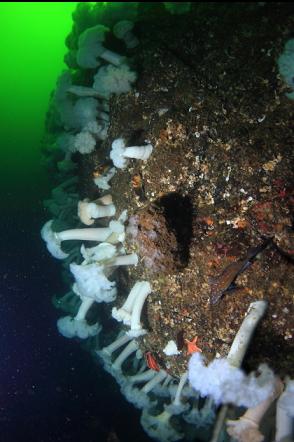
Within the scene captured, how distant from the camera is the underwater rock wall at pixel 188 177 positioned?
3443mm

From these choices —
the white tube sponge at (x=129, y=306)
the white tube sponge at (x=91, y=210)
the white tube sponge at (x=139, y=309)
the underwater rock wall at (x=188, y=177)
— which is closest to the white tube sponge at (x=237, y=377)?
the underwater rock wall at (x=188, y=177)

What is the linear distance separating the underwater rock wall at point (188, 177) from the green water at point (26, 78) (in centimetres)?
894

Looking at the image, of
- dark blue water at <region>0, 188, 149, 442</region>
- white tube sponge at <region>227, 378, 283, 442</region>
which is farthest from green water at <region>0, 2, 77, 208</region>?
white tube sponge at <region>227, 378, 283, 442</region>

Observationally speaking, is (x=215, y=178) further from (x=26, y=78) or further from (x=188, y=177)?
(x=26, y=78)

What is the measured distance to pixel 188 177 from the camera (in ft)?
12.6

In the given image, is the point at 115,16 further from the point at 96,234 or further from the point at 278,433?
the point at 278,433

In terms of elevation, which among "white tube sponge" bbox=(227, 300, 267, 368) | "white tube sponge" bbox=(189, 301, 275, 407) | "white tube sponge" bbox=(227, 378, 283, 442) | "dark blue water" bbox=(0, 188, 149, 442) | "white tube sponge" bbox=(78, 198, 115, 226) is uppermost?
"white tube sponge" bbox=(78, 198, 115, 226)

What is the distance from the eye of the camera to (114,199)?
184 inches

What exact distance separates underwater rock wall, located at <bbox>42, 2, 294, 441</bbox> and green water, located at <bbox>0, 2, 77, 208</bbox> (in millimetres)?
8943

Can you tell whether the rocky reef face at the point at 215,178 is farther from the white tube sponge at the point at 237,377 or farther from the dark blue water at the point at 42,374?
the dark blue water at the point at 42,374

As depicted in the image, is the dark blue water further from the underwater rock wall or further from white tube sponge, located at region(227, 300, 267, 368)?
white tube sponge, located at region(227, 300, 267, 368)

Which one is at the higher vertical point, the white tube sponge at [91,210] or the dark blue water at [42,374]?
the white tube sponge at [91,210]

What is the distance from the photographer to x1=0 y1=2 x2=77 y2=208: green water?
45.3 feet

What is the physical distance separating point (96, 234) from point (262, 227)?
228 centimetres
